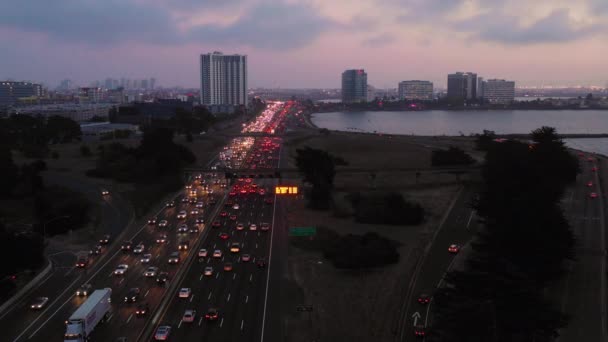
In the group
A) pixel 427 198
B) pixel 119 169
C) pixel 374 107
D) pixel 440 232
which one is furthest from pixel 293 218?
pixel 374 107

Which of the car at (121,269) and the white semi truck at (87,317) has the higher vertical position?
Answer: the white semi truck at (87,317)

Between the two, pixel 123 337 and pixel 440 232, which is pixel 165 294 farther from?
pixel 440 232

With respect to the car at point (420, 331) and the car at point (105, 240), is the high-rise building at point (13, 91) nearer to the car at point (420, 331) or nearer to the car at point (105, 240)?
the car at point (105, 240)

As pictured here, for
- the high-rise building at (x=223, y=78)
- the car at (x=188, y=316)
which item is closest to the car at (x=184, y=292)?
the car at (x=188, y=316)

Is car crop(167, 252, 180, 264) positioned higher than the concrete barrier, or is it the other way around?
car crop(167, 252, 180, 264)

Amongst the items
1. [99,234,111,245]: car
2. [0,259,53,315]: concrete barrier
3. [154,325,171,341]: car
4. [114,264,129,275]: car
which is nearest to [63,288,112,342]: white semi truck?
[154,325,171,341]: car

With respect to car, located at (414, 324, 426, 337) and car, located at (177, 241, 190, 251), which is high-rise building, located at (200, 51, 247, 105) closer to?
car, located at (177, 241, 190, 251)
